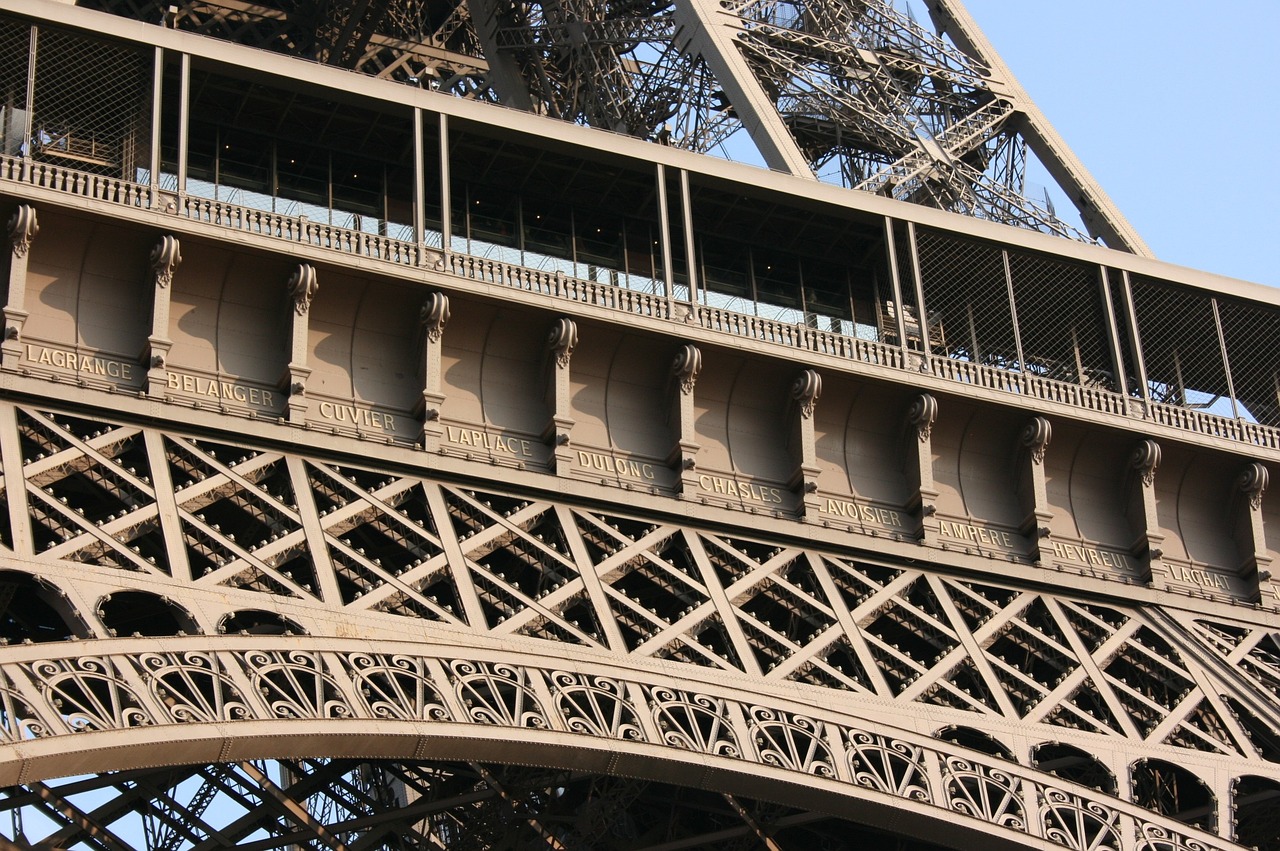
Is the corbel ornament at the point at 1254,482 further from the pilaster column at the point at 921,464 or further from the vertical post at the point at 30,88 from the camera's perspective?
the vertical post at the point at 30,88

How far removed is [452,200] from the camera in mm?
28578

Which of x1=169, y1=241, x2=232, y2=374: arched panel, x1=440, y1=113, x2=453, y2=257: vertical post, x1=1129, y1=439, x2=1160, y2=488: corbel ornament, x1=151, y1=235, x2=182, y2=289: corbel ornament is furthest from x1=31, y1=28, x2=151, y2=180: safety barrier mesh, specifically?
x1=1129, y1=439, x2=1160, y2=488: corbel ornament

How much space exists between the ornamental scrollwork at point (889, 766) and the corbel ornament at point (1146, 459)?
6058 mm

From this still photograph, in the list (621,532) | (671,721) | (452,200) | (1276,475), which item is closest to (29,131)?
(452,200)

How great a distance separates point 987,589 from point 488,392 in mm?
6280

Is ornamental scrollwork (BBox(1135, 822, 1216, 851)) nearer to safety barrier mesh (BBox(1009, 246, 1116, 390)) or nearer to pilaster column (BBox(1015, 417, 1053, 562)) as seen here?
pilaster column (BBox(1015, 417, 1053, 562))

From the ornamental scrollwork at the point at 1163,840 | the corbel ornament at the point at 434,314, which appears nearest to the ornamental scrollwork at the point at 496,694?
the corbel ornament at the point at 434,314

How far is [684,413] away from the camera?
2622cm

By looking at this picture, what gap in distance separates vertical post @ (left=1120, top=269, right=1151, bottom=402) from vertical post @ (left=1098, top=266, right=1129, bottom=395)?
175 millimetres

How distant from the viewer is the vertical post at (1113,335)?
2872cm

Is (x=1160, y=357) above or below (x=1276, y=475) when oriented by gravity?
above

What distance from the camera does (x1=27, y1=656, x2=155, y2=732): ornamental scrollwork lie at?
777 inches

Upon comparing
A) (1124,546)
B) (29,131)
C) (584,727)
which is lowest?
(584,727)

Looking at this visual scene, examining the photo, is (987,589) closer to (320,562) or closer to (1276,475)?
(1276,475)
